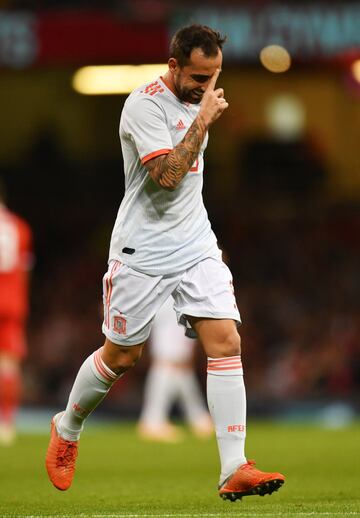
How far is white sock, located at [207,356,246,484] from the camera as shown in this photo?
19.5 feet

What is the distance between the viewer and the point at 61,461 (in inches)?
250

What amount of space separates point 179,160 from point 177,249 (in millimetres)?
495

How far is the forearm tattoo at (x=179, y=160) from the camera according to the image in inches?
228

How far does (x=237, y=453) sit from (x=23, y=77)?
16305 mm

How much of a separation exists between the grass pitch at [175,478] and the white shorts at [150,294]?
2.83ft

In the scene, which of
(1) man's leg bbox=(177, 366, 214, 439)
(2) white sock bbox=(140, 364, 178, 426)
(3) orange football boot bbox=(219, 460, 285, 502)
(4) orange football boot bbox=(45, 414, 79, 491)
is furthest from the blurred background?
(3) orange football boot bbox=(219, 460, 285, 502)

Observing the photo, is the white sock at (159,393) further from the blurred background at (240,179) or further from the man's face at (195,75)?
the man's face at (195,75)

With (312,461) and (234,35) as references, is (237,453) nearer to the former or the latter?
(312,461)

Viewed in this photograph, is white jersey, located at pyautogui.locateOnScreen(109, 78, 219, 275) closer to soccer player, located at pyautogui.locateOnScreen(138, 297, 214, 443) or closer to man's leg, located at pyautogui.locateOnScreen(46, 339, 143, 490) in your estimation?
man's leg, located at pyautogui.locateOnScreen(46, 339, 143, 490)

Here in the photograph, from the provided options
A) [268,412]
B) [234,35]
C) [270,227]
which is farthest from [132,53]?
[270,227]

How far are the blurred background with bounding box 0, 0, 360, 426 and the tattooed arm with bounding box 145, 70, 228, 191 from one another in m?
7.83

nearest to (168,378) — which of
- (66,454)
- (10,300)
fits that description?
(10,300)

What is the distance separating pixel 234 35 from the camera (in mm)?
13602

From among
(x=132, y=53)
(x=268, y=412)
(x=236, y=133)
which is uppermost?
(x=132, y=53)
